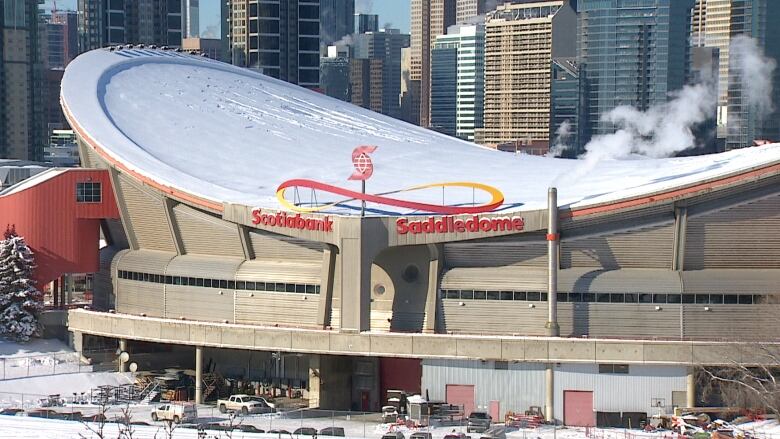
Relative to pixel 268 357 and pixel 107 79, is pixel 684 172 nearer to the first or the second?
pixel 268 357

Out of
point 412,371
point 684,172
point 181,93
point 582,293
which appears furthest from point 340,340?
point 181,93

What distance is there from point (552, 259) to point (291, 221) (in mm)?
13760

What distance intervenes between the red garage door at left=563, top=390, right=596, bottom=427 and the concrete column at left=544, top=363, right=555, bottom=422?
0.61 m

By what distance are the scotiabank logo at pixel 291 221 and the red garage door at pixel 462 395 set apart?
1011 cm

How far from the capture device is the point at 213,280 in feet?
343

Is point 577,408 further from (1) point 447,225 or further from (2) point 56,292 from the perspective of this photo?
(2) point 56,292

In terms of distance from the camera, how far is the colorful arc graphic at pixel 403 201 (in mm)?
97875

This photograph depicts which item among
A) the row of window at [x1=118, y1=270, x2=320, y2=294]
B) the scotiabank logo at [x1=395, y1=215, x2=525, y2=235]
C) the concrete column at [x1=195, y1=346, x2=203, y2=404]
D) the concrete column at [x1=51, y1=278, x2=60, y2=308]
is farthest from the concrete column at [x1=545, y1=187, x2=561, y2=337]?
the concrete column at [x1=51, y1=278, x2=60, y2=308]

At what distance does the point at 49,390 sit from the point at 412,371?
61.9ft

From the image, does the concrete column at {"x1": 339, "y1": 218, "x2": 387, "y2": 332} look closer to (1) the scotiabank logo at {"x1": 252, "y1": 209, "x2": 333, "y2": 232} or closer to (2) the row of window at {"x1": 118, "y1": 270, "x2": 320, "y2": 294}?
(1) the scotiabank logo at {"x1": 252, "y1": 209, "x2": 333, "y2": 232}

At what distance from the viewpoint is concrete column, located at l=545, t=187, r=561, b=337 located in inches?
3743

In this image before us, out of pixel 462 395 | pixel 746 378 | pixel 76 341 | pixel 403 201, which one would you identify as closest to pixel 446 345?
pixel 462 395

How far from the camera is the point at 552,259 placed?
95.2m

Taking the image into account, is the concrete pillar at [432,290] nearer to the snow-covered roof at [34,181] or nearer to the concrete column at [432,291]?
the concrete column at [432,291]
